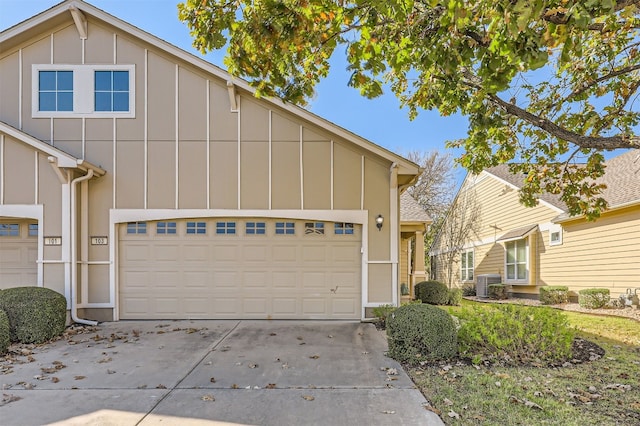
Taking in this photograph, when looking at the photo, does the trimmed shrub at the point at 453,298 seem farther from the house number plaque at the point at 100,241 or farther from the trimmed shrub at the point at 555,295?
the house number plaque at the point at 100,241

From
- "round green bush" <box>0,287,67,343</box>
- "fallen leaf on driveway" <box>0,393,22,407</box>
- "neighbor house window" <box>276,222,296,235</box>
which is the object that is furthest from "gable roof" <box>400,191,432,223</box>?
"fallen leaf on driveway" <box>0,393,22,407</box>

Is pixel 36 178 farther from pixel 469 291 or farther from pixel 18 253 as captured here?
pixel 469 291

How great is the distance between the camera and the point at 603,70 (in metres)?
7.68

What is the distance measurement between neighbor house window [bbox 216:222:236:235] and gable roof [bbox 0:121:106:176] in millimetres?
2961

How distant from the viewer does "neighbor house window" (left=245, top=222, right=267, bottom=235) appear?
8.99m

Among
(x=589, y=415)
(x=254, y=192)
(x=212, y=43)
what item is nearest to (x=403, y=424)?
(x=589, y=415)

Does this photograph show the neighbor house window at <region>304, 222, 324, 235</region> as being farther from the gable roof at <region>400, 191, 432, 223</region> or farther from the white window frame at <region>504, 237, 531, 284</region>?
the white window frame at <region>504, 237, 531, 284</region>

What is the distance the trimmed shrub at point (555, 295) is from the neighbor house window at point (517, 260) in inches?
84.8

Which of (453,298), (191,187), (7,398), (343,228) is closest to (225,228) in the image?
(191,187)

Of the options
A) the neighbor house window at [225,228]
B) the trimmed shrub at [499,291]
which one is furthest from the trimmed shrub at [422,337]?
the trimmed shrub at [499,291]

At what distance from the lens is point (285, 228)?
902cm

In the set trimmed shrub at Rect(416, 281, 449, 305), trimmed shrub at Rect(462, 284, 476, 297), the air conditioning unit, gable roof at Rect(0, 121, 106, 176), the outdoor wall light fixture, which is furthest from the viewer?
trimmed shrub at Rect(462, 284, 476, 297)

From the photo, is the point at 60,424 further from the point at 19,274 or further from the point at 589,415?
the point at 19,274

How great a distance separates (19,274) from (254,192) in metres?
5.65
